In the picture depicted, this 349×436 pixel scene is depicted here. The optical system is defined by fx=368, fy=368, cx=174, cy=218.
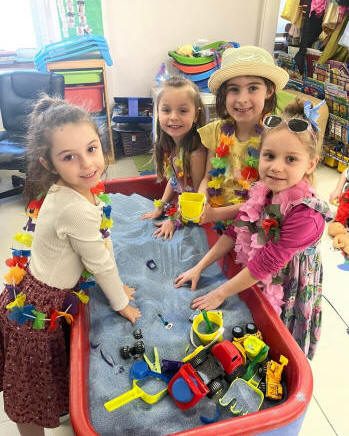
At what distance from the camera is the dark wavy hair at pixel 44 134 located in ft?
3.38

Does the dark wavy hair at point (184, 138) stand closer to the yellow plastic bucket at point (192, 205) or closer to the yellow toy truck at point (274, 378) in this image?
the yellow plastic bucket at point (192, 205)

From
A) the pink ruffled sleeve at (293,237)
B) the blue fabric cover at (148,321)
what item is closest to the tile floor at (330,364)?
the blue fabric cover at (148,321)

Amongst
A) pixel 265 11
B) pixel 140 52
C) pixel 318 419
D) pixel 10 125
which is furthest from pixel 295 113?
pixel 265 11

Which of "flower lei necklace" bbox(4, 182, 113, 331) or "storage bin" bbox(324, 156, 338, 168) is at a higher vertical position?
"flower lei necklace" bbox(4, 182, 113, 331)

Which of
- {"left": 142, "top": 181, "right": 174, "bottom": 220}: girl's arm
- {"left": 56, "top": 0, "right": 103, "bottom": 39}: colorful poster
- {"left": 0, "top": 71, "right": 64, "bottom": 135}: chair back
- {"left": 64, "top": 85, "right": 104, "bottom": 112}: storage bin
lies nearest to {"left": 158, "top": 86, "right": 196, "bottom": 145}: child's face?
{"left": 142, "top": 181, "right": 174, "bottom": 220}: girl's arm

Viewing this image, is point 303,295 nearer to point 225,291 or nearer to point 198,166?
point 225,291

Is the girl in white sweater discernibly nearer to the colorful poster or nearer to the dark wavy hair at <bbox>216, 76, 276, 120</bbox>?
the dark wavy hair at <bbox>216, 76, 276, 120</bbox>

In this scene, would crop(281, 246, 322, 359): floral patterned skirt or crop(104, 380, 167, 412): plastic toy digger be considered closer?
crop(104, 380, 167, 412): plastic toy digger

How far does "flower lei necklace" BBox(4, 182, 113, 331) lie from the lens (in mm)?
1068

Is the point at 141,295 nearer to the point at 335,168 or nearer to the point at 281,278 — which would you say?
the point at 281,278

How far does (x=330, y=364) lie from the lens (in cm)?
163

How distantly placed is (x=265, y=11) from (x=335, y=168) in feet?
5.93

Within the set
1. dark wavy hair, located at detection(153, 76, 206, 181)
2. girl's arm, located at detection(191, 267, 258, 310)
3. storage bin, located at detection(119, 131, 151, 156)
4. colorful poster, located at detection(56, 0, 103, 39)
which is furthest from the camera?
storage bin, located at detection(119, 131, 151, 156)

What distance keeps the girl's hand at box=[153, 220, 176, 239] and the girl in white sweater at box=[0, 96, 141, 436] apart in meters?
0.54
